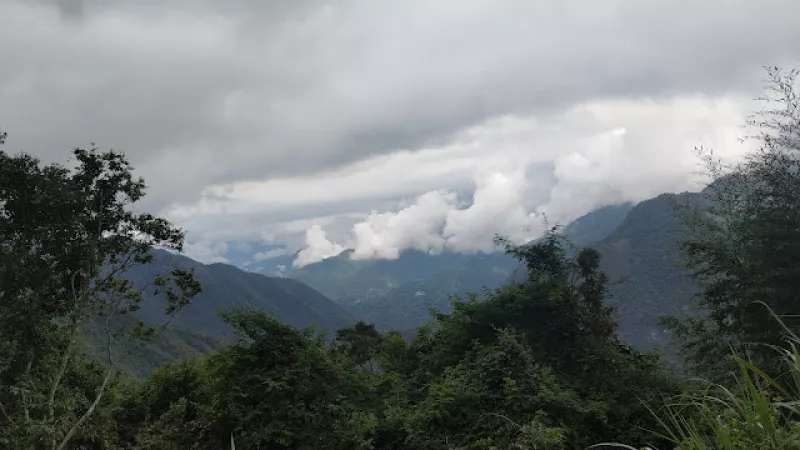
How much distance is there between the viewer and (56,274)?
13203 millimetres

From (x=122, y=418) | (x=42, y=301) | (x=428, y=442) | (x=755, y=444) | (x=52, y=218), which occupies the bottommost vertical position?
(x=428, y=442)

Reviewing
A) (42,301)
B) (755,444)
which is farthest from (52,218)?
(755,444)

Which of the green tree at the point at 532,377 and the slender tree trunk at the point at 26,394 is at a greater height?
the slender tree trunk at the point at 26,394

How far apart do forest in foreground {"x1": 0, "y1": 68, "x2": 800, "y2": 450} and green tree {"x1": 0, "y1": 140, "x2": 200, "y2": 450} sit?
5 cm

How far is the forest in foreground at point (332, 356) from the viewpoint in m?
12.4

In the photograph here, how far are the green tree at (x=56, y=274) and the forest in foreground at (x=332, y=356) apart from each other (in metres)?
0.05

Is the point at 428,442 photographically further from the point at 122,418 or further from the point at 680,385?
the point at 122,418

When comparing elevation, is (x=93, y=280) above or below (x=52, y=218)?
below

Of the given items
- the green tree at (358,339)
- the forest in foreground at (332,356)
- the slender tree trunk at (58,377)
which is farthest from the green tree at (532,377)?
the green tree at (358,339)

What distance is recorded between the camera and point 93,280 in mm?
14414

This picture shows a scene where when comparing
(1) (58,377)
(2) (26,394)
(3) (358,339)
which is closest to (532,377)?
(1) (58,377)

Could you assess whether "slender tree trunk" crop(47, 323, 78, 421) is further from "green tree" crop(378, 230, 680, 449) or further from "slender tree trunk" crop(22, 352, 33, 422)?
"green tree" crop(378, 230, 680, 449)

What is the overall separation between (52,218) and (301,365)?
7.80 metres

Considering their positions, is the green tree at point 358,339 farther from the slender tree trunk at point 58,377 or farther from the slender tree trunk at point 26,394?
the slender tree trunk at point 26,394
